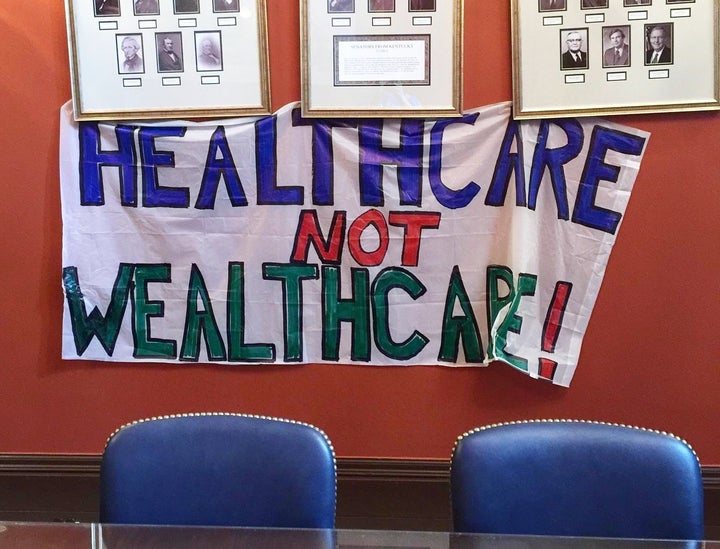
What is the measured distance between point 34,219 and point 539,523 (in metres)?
1.80

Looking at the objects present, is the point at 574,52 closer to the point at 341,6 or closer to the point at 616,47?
the point at 616,47

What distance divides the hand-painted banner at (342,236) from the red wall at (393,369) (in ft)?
0.21

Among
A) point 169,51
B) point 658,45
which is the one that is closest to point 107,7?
point 169,51

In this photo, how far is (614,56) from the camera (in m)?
1.85

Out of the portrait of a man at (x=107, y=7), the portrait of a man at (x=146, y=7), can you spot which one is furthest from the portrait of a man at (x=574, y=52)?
the portrait of a man at (x=107, y=7)

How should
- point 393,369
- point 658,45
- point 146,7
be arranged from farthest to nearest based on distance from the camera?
1. point 393,369
2. point 146,7
3. point 658,45

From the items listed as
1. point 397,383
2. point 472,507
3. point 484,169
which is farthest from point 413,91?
point 472,507

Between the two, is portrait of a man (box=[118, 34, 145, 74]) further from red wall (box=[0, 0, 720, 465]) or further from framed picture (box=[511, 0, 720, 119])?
framed picture (box=[511, 0, 720, 119])

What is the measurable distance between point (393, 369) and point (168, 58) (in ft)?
3.88

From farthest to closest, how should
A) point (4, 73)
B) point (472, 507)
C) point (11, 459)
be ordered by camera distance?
point (11, 459)
point (4, 73)
point (472, 507)

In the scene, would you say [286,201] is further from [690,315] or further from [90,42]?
[690,315]

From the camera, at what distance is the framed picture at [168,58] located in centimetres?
193

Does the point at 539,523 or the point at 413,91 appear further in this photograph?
the point at 413,91

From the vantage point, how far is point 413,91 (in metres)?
1.91
